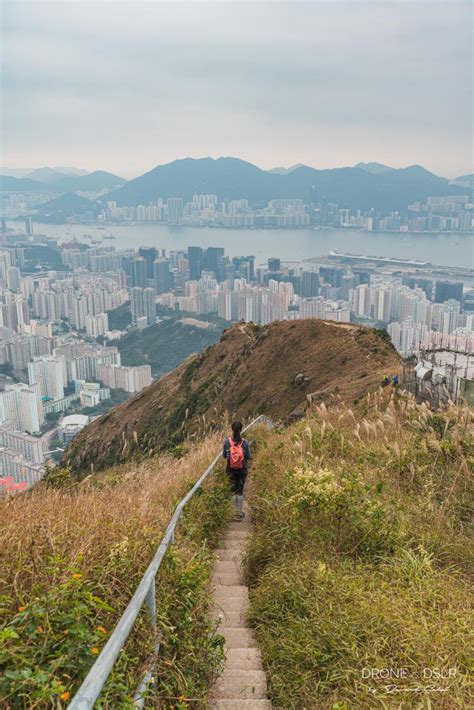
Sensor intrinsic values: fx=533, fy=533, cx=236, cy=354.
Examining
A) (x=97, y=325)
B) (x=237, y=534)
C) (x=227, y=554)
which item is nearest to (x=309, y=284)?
(x=97, y=325)

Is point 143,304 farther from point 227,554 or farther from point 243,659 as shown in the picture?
point 243,659

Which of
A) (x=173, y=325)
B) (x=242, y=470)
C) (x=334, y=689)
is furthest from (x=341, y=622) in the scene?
(x=173, y=325)

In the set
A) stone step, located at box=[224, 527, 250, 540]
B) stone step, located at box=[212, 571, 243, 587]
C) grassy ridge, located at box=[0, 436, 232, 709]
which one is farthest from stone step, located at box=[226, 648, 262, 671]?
stone step, located at box=[224, 527, 250, 540]

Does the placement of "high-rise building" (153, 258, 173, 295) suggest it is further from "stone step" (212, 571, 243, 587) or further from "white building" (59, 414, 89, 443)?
"stone step" (212, 571, 243, 587)

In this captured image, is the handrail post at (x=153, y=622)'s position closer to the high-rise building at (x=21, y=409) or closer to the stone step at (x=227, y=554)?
the stone step at (x=227, y=554)

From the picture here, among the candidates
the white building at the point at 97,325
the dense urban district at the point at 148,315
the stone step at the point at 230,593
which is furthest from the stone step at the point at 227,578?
the white building at the point at 97,325

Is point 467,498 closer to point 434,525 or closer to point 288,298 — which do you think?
point 434,525
